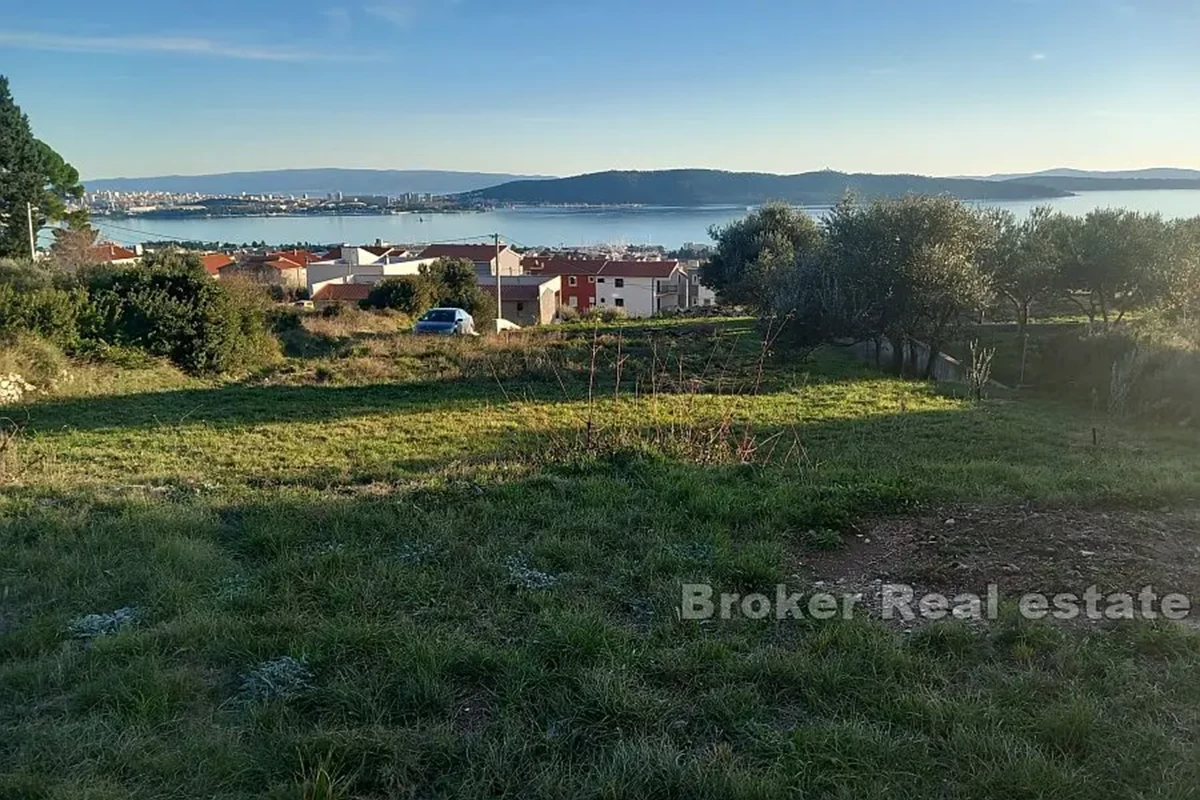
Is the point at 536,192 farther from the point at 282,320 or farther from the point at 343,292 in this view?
the point at 282,320

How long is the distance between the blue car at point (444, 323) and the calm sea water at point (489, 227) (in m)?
46.0

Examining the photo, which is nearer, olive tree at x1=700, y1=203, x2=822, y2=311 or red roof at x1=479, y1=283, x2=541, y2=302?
olive tree at x1=700, y1=203, x2=822, y2=311

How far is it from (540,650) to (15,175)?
39.7 meters

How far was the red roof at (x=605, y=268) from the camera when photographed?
63156mm

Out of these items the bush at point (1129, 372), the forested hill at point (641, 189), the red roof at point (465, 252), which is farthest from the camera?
the forested hill at point (641, 189)

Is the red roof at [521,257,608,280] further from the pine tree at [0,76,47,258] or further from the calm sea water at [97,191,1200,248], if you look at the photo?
the pine tree at [0,76,47,258]

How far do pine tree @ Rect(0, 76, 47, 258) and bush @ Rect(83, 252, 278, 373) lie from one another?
19664 millimetres

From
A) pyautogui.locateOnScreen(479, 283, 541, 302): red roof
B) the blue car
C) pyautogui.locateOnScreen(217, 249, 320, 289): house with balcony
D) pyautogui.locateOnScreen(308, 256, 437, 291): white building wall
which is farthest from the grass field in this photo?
pyautogui.locateOnScreen(308, 256, 437, 291): white building wall

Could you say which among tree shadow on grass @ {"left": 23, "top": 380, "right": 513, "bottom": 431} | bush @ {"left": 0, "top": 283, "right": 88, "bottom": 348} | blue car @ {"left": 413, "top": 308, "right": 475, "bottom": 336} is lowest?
tree shadow on grass @ {"left": 23, "top": 380, "right": 513, "bottom": 431}

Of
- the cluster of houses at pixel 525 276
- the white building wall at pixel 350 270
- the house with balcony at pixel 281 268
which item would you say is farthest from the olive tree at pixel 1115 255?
the house with balcony at pixel 281 268

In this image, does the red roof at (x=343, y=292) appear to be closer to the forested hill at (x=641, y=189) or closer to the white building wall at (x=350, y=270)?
the white building wall at (x=350, y=270)

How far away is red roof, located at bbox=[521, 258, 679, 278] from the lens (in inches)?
2486

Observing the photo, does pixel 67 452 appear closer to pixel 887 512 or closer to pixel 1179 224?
pixel 887 512

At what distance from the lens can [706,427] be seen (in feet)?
29.3
